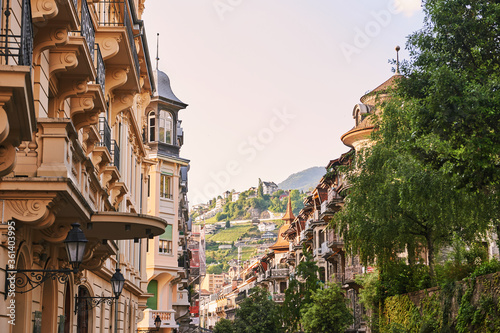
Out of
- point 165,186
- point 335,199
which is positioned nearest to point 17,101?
point 165,186

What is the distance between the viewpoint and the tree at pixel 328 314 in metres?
50.1

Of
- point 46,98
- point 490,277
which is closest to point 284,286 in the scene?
point 490,277

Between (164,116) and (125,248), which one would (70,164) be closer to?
(125,248)

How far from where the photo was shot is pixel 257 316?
6756 centimetres

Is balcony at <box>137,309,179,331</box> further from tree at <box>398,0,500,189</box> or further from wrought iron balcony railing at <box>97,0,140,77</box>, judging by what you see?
tree at <box>398,0,500,189</box>

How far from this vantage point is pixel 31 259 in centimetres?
1319

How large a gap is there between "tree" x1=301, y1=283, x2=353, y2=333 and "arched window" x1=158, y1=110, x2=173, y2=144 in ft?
49.7

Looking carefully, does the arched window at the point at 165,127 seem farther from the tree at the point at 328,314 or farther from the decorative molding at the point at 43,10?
the decorative molding at the point at 43,10

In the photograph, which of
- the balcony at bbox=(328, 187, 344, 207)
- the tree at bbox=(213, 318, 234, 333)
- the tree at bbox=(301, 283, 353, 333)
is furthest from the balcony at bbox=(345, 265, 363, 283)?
the tree at bbox=(213, 318, 234, 333)

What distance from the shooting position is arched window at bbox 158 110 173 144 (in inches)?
1887

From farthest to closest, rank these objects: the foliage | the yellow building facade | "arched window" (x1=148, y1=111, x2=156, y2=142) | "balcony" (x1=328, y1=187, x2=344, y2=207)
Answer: "balcony" (x1=328, y1=187, x2=344, y2=207) → the foliage → "arched window" (x1=148, y1=111, x2=156, y2=142) → the yellow building facade

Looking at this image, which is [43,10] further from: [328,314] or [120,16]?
[328,314]

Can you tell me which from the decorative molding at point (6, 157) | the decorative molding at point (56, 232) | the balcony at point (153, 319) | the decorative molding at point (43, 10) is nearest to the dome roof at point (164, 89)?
the balcony at point (153, 319)

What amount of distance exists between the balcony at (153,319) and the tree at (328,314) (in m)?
9.90
